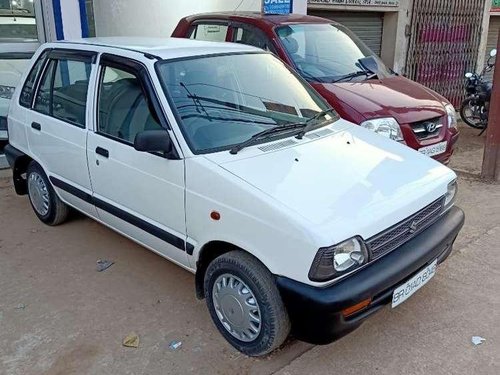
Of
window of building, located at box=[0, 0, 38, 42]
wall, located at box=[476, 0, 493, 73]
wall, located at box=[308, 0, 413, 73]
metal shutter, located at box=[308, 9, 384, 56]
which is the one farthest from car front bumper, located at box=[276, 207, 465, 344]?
wall, located at box=[476, 0, 493, 73]

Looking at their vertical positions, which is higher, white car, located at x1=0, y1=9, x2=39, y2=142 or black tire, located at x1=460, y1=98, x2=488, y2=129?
white car, located at x1=0, y1=9, x2=39, y2=142

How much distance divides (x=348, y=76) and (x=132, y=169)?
2.87 metres

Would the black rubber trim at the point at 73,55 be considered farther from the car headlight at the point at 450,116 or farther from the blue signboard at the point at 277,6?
the car headlight at the point at 450,116

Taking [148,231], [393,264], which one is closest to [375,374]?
[393,264]

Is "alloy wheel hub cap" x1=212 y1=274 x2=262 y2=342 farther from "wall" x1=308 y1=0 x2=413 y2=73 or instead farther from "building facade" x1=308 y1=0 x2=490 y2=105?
"wall" x1=308 y1=0 x2=413 y2=73

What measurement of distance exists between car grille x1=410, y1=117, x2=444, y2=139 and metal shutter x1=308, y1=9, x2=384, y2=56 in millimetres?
4423

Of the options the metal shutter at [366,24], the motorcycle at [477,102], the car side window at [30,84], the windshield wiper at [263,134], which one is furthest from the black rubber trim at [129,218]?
the motorcycle at [477,102]

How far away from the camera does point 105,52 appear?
337cm

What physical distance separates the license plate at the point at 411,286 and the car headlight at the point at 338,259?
34 cm

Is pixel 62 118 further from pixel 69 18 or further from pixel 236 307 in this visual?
pixel 69 18

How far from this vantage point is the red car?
4.43 m

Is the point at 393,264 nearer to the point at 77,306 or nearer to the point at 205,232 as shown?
the point at 205,232

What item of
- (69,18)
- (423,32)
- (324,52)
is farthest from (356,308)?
(423,32)

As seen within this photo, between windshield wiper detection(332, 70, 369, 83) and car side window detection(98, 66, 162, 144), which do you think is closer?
car side window detection(98, 66, 162, 144)
